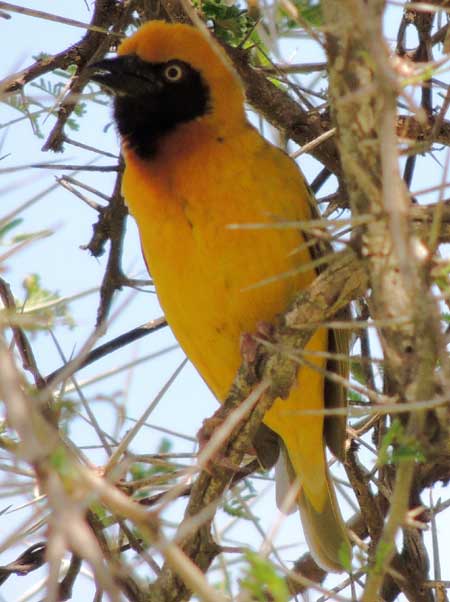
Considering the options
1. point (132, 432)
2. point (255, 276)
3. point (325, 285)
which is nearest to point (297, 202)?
point (255, 276)

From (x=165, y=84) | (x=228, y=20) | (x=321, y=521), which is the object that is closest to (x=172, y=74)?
(x=165, y=84)

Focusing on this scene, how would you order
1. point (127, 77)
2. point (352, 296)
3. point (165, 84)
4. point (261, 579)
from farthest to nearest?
point (165, 84) < point (127, 77) < point (352, 296) < point (261, 579)

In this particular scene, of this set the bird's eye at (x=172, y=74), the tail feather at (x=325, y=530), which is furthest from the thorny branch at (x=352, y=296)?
the bird's eye at (x=172, y=74)

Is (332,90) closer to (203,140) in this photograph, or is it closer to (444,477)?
(203,140)

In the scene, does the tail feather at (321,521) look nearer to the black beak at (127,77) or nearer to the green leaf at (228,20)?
the black beak at (127,77)

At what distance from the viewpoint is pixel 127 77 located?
4.91m

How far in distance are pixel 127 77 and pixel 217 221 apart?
3.34 ft

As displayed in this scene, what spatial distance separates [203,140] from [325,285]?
1508 millimetres

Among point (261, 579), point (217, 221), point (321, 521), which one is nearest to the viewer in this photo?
point (261, 579)

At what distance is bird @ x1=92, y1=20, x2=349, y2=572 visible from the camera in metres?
4.42

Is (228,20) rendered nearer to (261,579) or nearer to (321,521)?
(321,521)

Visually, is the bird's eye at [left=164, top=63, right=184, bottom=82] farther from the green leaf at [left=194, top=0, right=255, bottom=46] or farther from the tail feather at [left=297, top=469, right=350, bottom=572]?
the tail feather at [left=297, top=469, right=350, bottom=572]

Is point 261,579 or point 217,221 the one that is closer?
point 261,579

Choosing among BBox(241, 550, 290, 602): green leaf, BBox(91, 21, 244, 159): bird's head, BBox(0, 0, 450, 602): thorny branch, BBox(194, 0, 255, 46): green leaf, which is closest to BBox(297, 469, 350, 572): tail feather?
BBox(0, 0, 450, 602): thorny branch
